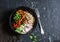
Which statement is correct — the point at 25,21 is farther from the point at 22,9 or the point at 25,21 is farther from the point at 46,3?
the point at 46,3

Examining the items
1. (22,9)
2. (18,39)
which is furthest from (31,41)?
(22,9)

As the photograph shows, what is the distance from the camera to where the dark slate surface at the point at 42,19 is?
1.20 m

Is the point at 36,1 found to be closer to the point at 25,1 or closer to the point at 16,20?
the point at 25,1

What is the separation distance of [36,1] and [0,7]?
0.25 meters

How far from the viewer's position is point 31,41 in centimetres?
119

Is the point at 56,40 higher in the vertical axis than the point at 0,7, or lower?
lower

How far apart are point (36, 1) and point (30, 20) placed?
159 millimetres

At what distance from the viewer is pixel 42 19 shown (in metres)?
1.25

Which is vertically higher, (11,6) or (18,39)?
(11,6)

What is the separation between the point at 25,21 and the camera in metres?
1.20

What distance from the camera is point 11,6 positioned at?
1.26 m

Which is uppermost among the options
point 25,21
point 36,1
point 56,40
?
point 36,1

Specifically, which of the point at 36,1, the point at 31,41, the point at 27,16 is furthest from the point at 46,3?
the point at 31,41

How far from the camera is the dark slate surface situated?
1196mm
